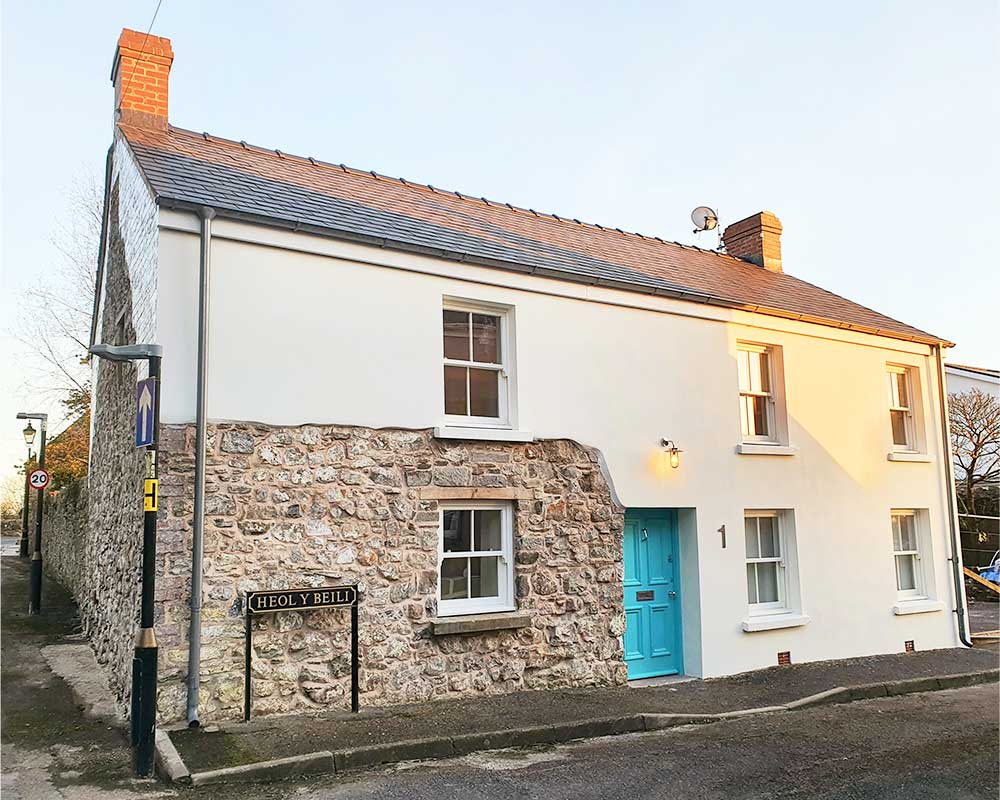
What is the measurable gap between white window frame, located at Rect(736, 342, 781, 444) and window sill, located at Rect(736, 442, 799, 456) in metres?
0.24

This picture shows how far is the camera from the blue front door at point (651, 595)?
11.0m

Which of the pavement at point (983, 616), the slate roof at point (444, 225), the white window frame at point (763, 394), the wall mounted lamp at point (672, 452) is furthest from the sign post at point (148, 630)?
the pavement at point (983, 616)

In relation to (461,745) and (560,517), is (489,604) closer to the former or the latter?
(560,517)

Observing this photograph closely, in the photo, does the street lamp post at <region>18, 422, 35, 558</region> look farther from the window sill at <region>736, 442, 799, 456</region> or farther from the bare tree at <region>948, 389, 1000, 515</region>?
the bare tree at <region>948, 389, 1000, 515</region>

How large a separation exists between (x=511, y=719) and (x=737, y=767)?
226cm

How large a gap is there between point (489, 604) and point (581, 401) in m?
2.87

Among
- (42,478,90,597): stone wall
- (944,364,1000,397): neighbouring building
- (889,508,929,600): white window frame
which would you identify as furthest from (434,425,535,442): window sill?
(944,364,1000,397): neighbouring building

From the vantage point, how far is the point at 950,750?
7746mm

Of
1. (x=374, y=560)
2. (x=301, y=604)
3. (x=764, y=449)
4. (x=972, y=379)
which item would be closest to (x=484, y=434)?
(x=374, y=560)

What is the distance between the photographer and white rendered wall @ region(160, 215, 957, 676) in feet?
28.1

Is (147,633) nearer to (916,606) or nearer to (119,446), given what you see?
(119,446)

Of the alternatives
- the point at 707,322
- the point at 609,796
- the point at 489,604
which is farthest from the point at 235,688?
the point at 707,322

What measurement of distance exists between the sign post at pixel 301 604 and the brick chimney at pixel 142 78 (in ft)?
22.4

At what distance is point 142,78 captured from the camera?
11.1 m
